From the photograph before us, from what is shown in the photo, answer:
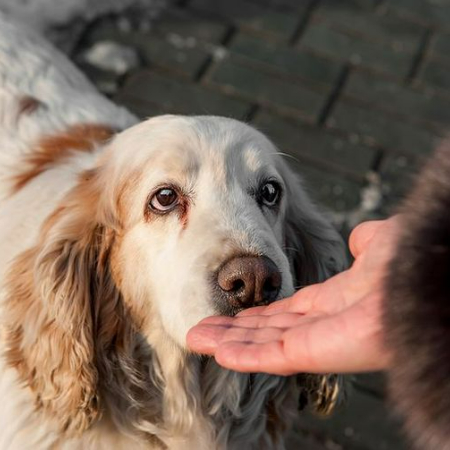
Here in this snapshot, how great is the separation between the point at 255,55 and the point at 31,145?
2.36 meters

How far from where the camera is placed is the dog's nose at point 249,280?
2297mm

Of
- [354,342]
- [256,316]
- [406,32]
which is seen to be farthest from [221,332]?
[406,32]

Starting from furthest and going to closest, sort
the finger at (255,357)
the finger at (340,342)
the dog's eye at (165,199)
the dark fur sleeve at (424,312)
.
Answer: the dog's eye at (165,199), the finger at (255,357), the finger at (340,342), the dark fur sleeve at (424,312)

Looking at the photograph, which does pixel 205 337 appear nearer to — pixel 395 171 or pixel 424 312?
pixel 424 312

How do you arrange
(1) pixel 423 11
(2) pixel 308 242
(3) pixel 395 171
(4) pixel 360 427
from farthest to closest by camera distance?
(1) pixel 423 11
(3) pixel 395 171
(4) pixel 360 427
(2) pixel 308 242

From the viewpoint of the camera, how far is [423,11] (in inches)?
227

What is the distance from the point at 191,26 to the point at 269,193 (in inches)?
114

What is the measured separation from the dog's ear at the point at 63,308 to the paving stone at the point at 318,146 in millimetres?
2107

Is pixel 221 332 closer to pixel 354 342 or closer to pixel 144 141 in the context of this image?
pixel 354 342

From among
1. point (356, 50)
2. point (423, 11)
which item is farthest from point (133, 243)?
point (423, 11)

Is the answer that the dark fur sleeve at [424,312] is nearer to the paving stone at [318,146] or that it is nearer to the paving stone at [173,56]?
the paving stone at [318,146]

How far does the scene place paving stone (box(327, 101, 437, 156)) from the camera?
16.0 feet

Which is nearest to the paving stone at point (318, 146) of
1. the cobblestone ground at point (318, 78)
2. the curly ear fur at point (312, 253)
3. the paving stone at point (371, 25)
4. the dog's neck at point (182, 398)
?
the cobblestone ground at point (318, 78)

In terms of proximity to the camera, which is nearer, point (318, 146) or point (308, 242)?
point (308, 242)
